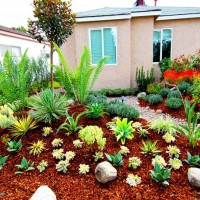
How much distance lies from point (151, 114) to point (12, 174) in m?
4.58

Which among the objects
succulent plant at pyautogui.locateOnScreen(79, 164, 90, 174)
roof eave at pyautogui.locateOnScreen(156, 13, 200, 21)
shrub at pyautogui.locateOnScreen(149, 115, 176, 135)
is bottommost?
succulent plant at pyautogui.locateOnScreen(79, 164, 90, 174)

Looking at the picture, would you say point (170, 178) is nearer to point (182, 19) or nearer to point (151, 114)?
point (151, 114)

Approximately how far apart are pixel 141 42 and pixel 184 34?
2665 mm

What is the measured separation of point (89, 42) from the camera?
826cm

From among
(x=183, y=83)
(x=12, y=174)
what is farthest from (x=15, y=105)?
(x=183, y=83)

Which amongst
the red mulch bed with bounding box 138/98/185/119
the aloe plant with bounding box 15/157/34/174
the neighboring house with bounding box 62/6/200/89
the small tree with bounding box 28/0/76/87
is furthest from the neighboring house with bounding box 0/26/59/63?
the aloe plant with bounding box 15/157/34/174

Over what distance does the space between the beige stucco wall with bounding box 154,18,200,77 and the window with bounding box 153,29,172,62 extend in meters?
0.21

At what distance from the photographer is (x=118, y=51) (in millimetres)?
8258

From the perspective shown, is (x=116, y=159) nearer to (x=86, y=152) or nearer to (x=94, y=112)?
(x=86, y=152)

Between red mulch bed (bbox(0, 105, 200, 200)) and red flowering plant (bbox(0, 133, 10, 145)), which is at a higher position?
red flowering plant (bbox(0, 133, 10, 145))

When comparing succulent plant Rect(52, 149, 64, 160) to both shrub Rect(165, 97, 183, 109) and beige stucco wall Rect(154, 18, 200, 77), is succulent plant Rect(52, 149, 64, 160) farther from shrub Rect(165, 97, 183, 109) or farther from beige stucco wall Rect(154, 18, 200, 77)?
beige stucco wall Rect(154, 18, 200, 77)

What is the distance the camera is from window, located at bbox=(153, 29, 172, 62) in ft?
29.7

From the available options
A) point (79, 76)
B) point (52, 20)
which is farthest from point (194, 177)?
point (52, 20)

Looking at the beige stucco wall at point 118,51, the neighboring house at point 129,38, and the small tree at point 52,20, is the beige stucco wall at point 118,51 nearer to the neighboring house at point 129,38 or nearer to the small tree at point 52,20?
the neighboring house at point 129,38
